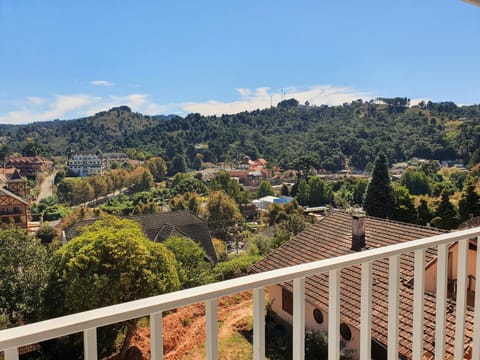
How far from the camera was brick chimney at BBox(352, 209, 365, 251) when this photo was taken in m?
7.38

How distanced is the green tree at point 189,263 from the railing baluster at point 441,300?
305 inches

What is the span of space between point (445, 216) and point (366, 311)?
12550mm

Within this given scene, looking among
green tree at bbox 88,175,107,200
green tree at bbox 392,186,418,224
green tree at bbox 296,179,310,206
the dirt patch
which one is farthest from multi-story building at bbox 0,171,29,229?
green tree at bbox 392,186,418,224

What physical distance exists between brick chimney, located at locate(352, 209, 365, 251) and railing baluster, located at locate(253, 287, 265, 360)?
6.88 metres

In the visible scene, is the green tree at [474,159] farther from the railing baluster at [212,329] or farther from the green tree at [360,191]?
the railing baluster at [212,329]

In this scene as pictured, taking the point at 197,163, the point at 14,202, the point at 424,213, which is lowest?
the point at 424,213

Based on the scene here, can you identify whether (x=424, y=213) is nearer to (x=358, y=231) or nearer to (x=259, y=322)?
(x=358, y=231)

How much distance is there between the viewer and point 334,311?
862 mm

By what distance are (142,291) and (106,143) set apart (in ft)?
30.9

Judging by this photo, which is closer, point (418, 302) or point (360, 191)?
point (418, 302)

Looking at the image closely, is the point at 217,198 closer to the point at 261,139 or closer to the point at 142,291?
the point at 261,139

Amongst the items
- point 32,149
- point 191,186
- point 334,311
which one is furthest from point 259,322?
point 191,186

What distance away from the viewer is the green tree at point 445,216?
11703 millimetres

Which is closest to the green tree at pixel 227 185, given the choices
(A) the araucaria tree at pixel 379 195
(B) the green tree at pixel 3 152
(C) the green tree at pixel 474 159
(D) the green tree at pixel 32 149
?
(A) the araucaria tree at pixel 379 195
